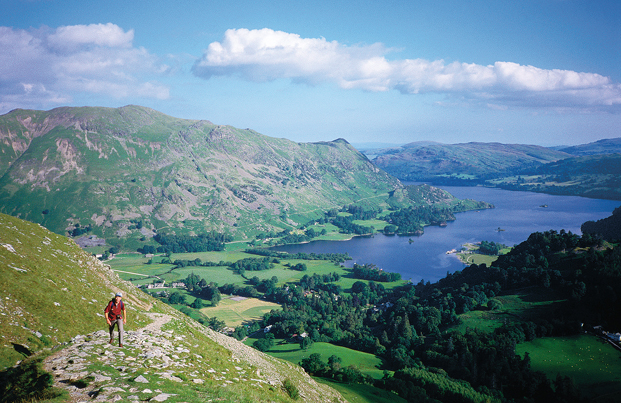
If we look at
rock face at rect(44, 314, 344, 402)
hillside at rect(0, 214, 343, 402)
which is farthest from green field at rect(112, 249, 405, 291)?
rock face at rect(44, 314, 344, 402)

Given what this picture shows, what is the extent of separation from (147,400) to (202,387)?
12.6ft

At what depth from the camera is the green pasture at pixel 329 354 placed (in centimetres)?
8462

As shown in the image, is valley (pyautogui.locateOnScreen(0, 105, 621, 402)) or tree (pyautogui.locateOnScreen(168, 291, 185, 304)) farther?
tree (pyautogui.locateOnScreen(168, 291, 185, 304))

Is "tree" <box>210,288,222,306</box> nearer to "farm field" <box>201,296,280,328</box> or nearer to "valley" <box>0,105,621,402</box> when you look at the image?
"valley" <box>0,105,621,402</box>

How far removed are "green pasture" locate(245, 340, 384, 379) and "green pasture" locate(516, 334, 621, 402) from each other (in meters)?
33.0

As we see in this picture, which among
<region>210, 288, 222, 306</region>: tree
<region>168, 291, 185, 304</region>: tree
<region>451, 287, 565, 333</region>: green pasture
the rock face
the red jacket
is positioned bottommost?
<region>210, 288, 222, 306</region>: tree

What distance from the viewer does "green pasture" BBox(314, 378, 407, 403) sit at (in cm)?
4403

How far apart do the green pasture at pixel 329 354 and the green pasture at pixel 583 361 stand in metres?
33.0

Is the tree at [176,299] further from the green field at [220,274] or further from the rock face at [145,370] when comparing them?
the rock face at [145,370]

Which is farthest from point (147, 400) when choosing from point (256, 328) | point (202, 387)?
point (256, 328)

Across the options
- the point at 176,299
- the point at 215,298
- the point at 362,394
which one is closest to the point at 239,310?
the point at 215,298

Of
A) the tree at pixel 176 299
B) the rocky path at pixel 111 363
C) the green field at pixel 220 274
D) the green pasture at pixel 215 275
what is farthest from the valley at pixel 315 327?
the green field at pixel 220 274

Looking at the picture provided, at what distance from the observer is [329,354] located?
9162 cm

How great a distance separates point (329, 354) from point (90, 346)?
78543 mm
